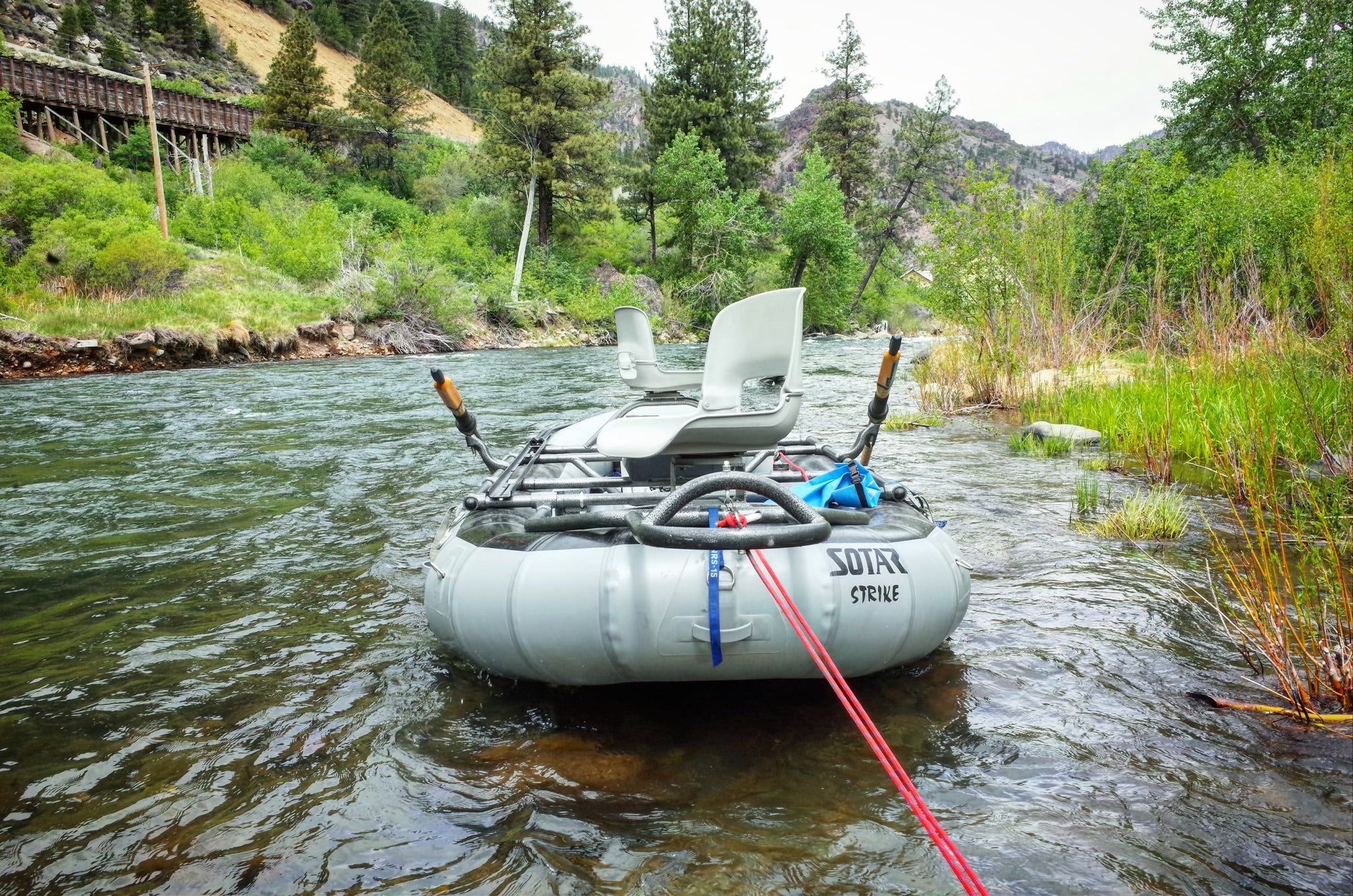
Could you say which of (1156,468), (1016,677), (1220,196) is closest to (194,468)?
(1016,677)

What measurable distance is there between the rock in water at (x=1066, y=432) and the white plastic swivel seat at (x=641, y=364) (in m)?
4.09

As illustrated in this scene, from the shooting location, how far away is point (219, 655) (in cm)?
327

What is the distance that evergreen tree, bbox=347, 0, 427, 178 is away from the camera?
40750 millimetres

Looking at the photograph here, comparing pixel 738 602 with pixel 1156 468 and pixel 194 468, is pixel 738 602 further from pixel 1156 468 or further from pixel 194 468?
pixel 194 468

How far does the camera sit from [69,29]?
1697 inches

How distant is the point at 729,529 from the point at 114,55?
57453 millimetres

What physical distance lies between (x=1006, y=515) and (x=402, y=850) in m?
4.49

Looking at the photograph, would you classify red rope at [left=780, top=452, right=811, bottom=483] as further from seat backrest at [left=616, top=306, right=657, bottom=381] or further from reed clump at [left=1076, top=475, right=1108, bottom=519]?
reed clump at [left=1076, top=475, right=1108, bottom=519]

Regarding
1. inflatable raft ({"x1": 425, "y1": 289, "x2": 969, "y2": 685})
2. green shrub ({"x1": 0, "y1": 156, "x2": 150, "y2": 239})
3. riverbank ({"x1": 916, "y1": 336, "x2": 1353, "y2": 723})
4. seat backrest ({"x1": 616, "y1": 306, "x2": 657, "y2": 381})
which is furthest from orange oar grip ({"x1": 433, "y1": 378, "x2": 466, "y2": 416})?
green shrub ({"x1": 0, "y1": 156, "x2": 150, "y2": 239})

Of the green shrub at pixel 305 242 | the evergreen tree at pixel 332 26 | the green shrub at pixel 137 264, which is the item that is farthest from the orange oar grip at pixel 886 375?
the evergreen tree at pixel 332 26

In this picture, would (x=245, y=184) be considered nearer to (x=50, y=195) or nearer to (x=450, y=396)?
(x=50, y=195)

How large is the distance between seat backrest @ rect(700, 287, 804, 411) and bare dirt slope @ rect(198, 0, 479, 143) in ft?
192

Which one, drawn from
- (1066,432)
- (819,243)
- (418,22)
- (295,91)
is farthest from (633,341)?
(418,22)

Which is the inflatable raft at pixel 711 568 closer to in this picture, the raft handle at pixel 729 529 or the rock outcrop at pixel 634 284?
the raft handle at pixel 729 529
